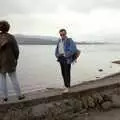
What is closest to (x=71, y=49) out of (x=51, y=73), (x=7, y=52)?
(x=7, y=52)

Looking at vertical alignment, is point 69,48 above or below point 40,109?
above

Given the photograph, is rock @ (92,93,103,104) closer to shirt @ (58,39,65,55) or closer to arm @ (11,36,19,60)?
shirt @ (58,39,65,55)

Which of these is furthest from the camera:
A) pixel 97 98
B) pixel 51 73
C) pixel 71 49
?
pixel 51 73

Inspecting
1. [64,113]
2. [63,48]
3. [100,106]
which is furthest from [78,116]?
[63,48]

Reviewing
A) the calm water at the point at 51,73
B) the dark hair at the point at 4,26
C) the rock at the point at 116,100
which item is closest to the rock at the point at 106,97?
the rock at the point at 116,100

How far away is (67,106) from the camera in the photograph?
25.8ft

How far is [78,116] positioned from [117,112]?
0.97 meters

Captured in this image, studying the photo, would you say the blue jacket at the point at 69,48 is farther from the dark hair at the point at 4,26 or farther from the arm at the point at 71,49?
the dark hair at the point at 4,26

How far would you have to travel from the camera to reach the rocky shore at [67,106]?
730cm

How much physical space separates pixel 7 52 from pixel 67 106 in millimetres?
1888

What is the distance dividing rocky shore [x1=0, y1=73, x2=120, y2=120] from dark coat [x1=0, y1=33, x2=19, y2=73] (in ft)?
2.93

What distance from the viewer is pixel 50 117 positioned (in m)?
7.37

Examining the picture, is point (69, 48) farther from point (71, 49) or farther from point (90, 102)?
point (90, 102)

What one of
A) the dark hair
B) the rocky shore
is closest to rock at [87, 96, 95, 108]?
the rocky shore
